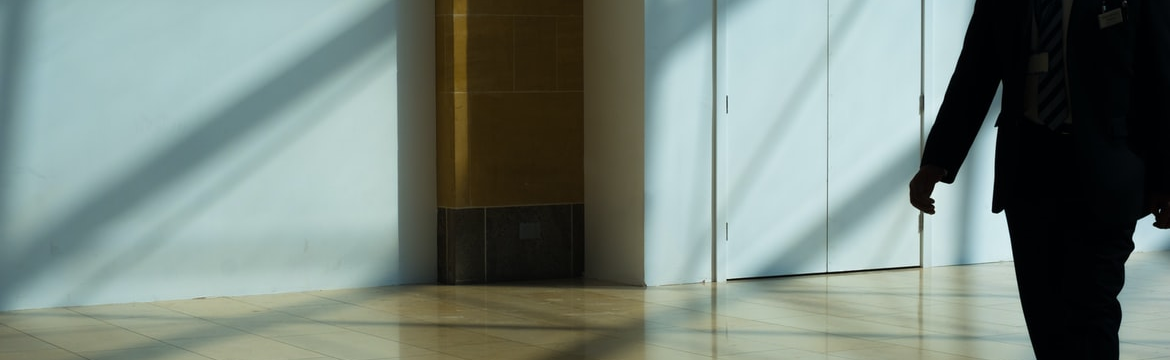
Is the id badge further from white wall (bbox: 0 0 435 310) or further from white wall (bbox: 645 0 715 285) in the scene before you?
white wall (bbox: 0 0 435 310)

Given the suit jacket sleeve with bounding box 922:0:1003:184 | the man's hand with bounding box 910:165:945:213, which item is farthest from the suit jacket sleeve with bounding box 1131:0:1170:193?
the man's hand with bounding box 910:165:945:213

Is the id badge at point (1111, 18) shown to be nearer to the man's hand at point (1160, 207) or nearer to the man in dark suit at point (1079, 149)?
the man in dark suit at point (1079, 149)

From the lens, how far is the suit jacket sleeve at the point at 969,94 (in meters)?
2.99

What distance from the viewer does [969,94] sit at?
303 cm

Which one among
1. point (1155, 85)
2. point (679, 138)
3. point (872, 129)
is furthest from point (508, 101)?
point (1155, 85)

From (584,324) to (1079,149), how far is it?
3118mm

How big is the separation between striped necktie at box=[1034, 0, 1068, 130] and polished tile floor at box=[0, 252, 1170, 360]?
2.15 m

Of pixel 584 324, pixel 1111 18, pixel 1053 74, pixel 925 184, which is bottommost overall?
pixel 584 324

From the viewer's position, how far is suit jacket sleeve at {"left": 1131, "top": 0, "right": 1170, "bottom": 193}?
2.84 m

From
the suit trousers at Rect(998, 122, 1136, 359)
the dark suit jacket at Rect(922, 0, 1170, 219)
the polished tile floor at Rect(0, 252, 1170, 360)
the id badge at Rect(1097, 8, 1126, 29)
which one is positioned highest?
the id badge at Rect(1097, 8, 1126, 29)

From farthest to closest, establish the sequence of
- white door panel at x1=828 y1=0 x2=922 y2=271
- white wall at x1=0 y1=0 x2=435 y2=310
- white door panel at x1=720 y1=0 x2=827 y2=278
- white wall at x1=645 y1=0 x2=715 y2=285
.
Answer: white door panel at x1=828 y1=0 x2=922 y2=271
white door panel at x1=720 y1=0 x2=827 y2=278
white wall at x1=645 y1=0 x2=715 y2=285
white wall at x1=0 y1=0 x2=435 y2=310

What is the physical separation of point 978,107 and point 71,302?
4443 millimetres

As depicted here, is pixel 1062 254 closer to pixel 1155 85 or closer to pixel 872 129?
pixel 1155 85

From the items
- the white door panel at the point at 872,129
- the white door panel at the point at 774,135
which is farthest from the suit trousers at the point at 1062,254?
the white door panel at the point at 872,129
